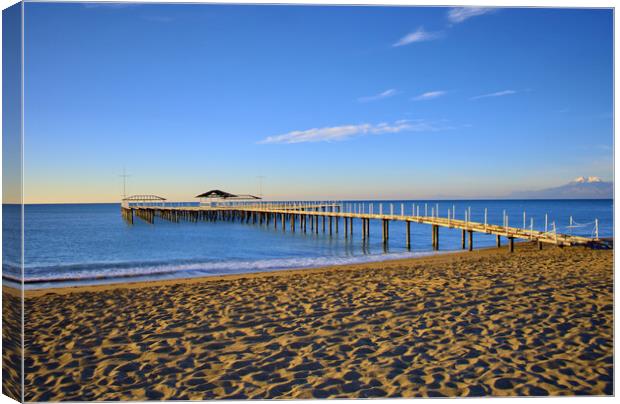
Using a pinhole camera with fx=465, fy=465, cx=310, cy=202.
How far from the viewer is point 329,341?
4.32 meters

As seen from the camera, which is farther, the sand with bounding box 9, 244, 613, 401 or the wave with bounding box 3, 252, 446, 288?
the wave with bounding box 3, 252, 446, 288

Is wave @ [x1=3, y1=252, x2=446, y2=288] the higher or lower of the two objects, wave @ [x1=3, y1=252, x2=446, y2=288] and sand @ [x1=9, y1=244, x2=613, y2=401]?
the lower

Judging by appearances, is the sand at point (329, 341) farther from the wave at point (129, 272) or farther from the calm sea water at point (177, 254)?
the wave at point (129, 272)

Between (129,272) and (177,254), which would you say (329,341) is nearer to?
(129,272)

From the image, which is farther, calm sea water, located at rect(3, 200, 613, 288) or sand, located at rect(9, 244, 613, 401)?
calm sea water, located at rect(3, 200, 613, 288)

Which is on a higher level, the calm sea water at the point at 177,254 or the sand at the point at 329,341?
the sand at the point at 329,341

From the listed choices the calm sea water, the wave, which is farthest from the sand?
the wave

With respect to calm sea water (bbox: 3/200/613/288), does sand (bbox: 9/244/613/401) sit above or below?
above

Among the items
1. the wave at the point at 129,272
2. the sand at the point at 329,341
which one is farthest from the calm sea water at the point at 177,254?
the sand at the point at 329,341

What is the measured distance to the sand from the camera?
3420 millimetres

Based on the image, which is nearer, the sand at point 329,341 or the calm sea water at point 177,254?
the sand at point 329,341

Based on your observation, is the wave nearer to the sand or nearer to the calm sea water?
the calm sea water

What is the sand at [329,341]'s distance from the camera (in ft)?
11.2

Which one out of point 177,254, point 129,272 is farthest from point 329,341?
point 177,254
